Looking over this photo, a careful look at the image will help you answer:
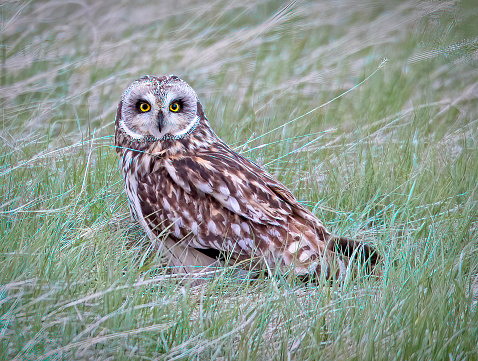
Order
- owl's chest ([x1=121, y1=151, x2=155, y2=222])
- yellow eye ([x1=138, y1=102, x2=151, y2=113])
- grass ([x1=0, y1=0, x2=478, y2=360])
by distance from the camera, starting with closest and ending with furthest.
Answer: grass ([x1=0, y1=0, x2=478, y2=360]) < owl's chest ([x1=121, y1=151, x2=155, y2=222]) < yellow eye ([x1=138, y1=102, x2=151, y2=113])

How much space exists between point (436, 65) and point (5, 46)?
13.4 ft

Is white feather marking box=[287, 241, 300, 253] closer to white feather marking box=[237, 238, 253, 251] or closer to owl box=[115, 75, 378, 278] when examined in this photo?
owl box=[115, 75, 378, 278]

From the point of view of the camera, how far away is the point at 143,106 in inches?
127

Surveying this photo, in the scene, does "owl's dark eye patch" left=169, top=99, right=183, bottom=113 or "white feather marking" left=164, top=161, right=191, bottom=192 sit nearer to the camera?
"white feather marking" left=164, top=161, right=191, bottom=192

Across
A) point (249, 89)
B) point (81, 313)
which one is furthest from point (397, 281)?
point (249, 89)

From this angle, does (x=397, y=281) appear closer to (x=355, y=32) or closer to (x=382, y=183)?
(x=382, y=183)

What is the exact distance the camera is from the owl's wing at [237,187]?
9.73 ft

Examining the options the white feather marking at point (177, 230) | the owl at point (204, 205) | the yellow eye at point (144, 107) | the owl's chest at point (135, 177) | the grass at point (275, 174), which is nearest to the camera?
the grass at point (275, 174)

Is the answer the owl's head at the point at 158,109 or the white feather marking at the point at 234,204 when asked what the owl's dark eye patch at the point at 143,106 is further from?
the white feather marking at the point at 234,204

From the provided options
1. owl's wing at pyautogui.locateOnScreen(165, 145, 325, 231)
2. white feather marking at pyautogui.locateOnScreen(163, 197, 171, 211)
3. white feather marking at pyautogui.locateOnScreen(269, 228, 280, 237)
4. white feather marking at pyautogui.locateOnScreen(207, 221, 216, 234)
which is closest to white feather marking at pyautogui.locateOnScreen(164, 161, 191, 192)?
owl's wing at pyautogui.locateOnScreen(165, 145, 325, 231)

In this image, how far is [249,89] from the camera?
16.9 feet

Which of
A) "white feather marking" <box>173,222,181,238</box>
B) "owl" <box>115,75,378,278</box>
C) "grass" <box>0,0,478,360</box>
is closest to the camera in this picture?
"grass" <box>0,0,478,360</box>

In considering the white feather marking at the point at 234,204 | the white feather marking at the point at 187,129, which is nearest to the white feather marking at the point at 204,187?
the white feather marking at the point at 234,204

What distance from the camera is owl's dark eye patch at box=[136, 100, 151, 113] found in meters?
3.21
